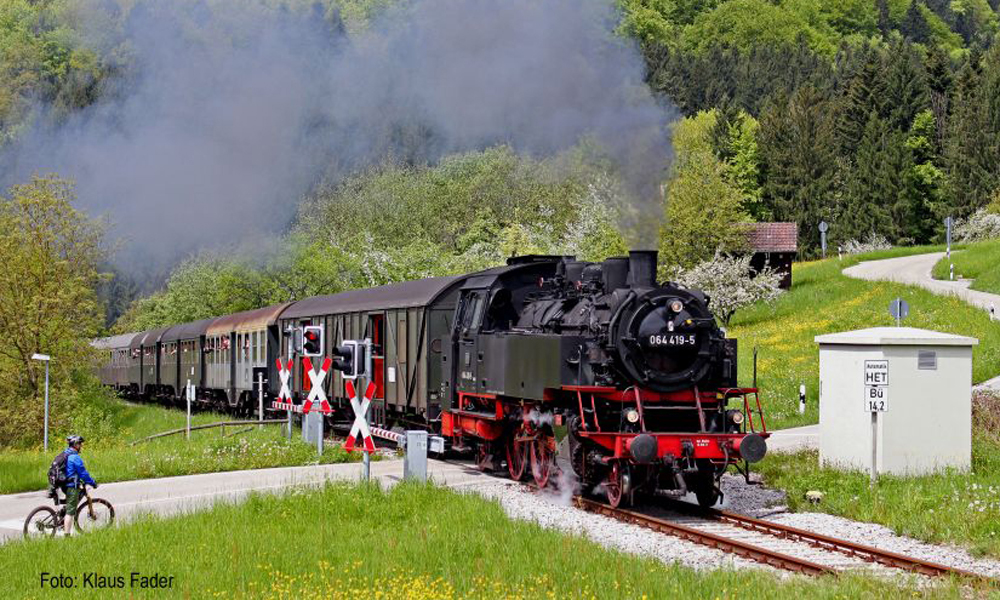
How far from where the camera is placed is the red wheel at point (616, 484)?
15.2 metres

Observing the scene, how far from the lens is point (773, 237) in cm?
6706

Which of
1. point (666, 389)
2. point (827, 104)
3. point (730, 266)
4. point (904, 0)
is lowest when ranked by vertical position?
point (666, 389)

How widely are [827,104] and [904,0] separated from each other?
103574mm

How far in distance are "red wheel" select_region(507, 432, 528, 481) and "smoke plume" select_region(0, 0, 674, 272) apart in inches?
301

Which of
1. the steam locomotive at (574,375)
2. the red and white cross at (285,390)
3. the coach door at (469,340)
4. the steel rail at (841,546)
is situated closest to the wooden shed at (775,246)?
the red and white cross at (285,390)

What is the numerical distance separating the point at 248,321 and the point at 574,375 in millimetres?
22282

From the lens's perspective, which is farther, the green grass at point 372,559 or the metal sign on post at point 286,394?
the metal sign on post at point 286,394

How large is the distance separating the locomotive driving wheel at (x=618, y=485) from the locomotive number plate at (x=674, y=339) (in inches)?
66.3

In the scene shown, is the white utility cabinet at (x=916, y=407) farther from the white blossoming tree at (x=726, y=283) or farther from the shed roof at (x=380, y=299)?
the white blossoming tree at (x=726, y=283)

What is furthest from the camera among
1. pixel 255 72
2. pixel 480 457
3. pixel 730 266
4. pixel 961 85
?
pixel 961 85

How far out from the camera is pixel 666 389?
595 inches

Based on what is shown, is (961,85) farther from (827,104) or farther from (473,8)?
(473,8)

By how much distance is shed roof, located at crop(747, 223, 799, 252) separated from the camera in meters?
65.7

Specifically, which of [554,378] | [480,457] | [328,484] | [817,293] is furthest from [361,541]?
[817,293]
